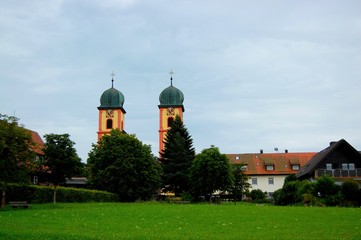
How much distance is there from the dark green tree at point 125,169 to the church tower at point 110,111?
4149cm

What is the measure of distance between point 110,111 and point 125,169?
47627mm

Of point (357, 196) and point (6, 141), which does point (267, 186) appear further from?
point (6, 141)

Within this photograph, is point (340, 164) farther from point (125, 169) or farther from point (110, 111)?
point (110, 111)

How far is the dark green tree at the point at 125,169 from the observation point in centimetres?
4750

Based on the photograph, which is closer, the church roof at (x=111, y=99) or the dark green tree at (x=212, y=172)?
the dark green tree at (x=212, y=172)

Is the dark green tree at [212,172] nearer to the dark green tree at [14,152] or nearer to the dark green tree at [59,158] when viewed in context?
the dark green tree at [59,158]

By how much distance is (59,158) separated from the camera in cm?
3347

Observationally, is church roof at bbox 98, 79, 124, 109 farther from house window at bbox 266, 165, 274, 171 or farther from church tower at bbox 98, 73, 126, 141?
house window at bbox 266, 165, 274, 171

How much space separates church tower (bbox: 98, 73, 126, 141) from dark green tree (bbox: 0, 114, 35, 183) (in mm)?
63857

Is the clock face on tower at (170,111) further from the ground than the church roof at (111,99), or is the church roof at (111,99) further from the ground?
the church roof at (111,99)

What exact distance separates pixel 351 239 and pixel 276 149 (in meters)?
74.4

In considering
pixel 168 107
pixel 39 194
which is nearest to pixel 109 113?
pixel 168 107

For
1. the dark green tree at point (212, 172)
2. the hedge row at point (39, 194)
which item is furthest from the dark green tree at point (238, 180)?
the hedge row at point (39, 194)

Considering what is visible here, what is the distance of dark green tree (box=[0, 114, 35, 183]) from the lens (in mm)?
26531
